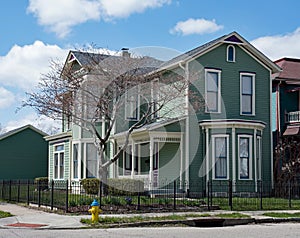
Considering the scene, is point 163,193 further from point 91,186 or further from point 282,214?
point 282,214

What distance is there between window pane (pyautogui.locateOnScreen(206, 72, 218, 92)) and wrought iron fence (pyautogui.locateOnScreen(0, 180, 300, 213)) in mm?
4912

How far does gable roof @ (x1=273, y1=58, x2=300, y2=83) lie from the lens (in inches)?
1310

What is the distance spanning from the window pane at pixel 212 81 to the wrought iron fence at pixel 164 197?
491 centimetres

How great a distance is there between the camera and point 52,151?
1486 inches

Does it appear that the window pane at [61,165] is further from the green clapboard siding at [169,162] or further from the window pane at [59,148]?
the green clapboard siding at [169,162]

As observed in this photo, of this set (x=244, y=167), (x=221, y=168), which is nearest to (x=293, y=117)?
(x=244, y=167)

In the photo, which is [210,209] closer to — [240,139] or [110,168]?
[240,139]

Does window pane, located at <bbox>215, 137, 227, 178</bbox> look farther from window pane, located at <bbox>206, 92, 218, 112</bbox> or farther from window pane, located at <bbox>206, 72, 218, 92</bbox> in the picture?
window pane, located at <bbox>206, 72, 218, 92</bbox>

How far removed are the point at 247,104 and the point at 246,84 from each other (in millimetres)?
1089

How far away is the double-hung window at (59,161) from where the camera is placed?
3559cm

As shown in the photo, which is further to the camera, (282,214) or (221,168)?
(221,168)

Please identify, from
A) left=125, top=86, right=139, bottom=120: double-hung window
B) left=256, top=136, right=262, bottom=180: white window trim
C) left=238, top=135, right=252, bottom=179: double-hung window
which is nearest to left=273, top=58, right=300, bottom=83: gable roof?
left=256, top=136, right=262, bottom=180: white window trim

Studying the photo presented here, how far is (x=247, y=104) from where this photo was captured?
97.9ft

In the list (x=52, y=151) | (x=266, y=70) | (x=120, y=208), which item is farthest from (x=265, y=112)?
(x=52, y=151)
